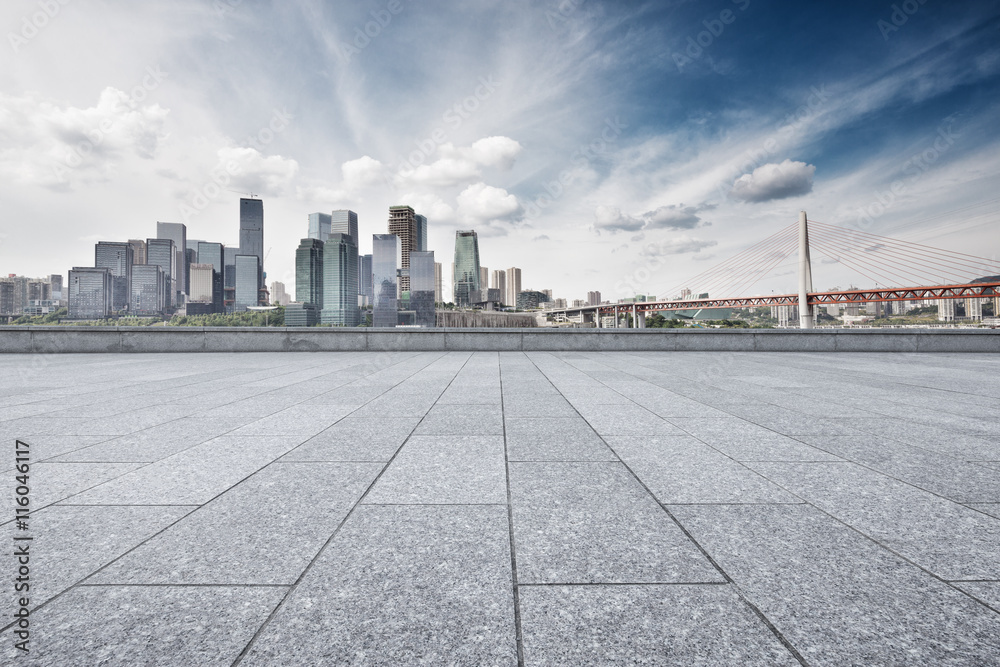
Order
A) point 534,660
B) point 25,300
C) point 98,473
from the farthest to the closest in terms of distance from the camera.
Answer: point 25,300 < point 98,473 < point 534,660

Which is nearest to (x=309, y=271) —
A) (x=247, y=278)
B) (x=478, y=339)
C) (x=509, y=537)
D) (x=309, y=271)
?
(x=309, y=271)

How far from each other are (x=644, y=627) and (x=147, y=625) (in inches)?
85.5

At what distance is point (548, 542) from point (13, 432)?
6.52m

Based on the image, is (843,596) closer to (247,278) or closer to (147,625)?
(147,625)

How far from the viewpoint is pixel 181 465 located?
4.17 meters

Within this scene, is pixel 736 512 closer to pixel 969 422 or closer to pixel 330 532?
pixel 330 532

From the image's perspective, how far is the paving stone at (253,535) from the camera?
2.40 meters

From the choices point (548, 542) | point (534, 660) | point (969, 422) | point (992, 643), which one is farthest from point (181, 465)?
point (969, 422)

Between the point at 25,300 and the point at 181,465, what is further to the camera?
the point at 25,300

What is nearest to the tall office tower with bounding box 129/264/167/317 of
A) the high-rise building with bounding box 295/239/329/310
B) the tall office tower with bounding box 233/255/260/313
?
the tall office tower with bounding box 233/255/260/313

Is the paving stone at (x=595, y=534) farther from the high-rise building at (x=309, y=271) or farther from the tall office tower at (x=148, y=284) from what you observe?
the high-rise building at (x=309, y=271)

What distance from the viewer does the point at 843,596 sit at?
86.0 inches

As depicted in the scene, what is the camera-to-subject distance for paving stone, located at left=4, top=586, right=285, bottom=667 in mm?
1819

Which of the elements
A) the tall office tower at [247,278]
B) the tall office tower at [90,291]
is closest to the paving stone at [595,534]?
the tall office tower at [90,291]
